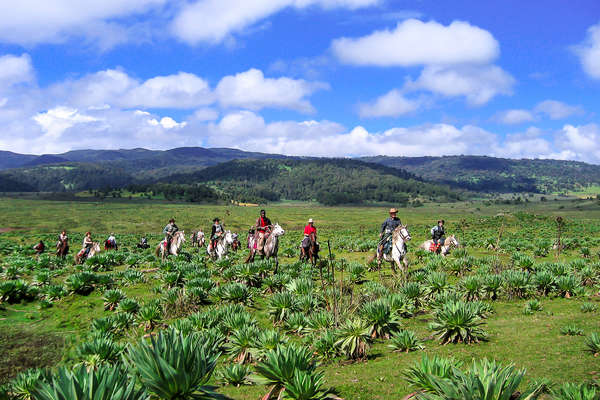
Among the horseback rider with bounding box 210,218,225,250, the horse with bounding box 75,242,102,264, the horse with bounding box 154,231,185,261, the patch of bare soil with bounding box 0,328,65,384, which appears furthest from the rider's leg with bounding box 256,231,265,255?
the horse with bounding box 75,242,102,264

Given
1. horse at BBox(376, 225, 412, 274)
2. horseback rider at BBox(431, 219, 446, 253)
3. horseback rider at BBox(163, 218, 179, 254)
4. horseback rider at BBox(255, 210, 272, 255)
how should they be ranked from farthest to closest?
horseback rider at BBox(163, 218, 179, 254), horseback rider at BBox(431, 219, 446, 253), horseback rider at BBox(255, 210, 272, 255), horse at BBox(376, 225, 412, 274)

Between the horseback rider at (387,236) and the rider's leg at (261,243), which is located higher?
the horseback rider at (387,236)

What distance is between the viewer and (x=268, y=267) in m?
14.1

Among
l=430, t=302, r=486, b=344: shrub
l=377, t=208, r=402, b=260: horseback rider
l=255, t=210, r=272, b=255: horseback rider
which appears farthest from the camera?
l=255, t=210, r=272, b=255: horseback rider

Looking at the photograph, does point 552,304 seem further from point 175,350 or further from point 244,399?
point 175,350

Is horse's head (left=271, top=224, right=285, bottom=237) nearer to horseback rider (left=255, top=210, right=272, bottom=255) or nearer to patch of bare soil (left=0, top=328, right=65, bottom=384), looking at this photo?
horseback rider (left=255, top=210, right=272, bottom=255)

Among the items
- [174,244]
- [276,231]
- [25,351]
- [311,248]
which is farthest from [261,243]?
[25,351]

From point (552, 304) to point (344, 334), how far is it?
6907 millimetres

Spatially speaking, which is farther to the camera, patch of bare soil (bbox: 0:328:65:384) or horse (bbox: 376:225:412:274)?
horse (bbox: 376:225:412:274)

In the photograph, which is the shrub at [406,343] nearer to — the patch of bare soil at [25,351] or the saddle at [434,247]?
the patch of bare soil at [25,351]

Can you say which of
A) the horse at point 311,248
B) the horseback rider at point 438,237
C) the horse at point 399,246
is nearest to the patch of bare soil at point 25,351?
the horse at point 399,246

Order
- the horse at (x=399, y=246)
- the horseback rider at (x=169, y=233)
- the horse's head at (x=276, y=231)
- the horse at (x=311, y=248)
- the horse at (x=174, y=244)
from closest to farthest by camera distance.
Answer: the horse at (x=399, y=246) < the horse's head at (x=276, y=231) < the horse at (x=311, y=248) < the horse at (x=174, y=244) < the horseback rider at (x=169, y=233)

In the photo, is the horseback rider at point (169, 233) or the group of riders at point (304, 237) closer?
the group of riders at point (304, 237)

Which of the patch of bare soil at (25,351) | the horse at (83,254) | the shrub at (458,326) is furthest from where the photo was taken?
the horse at (83,254)
